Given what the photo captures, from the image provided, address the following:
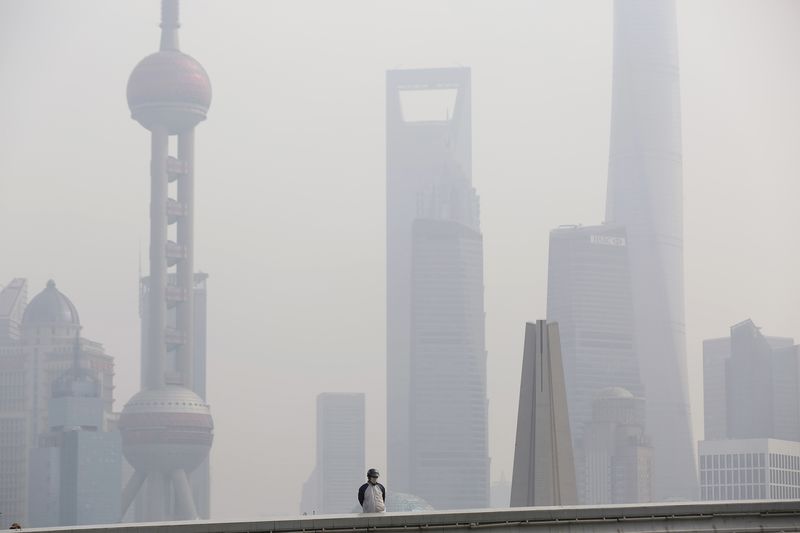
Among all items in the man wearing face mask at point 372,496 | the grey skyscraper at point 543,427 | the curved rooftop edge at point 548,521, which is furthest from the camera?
the grey skyscraper at point 543,427

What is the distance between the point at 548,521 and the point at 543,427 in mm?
49606

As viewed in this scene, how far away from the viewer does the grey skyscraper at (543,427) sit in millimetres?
78312

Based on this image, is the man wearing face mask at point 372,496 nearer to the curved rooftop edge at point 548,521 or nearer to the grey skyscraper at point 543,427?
the curved rooftop edge at point 548,521

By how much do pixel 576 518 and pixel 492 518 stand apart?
1813 millimetres

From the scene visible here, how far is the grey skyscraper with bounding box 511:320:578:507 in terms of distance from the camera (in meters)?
78.3

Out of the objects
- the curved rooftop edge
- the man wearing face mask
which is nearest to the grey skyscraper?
the curved rooftop edge

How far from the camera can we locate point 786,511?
3183 centimetres

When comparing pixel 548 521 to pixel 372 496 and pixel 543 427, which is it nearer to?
pixel 372 496

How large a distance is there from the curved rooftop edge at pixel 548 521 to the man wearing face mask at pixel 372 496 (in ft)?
4.00

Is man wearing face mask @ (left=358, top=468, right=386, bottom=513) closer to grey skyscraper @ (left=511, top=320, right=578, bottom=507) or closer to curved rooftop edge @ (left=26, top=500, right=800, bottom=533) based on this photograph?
curved rooftop edge @ (left=26, top=500, right=800, bottom=533)

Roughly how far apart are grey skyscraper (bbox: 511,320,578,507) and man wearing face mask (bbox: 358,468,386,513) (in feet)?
161

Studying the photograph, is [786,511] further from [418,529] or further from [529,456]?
[529,456]

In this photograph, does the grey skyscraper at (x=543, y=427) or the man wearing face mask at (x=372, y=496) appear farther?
the grey skyscraper at (x=543, y=427)

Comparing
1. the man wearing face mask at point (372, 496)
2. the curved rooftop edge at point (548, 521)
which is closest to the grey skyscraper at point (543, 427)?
the curved rooftop edge at point (548, 521)
